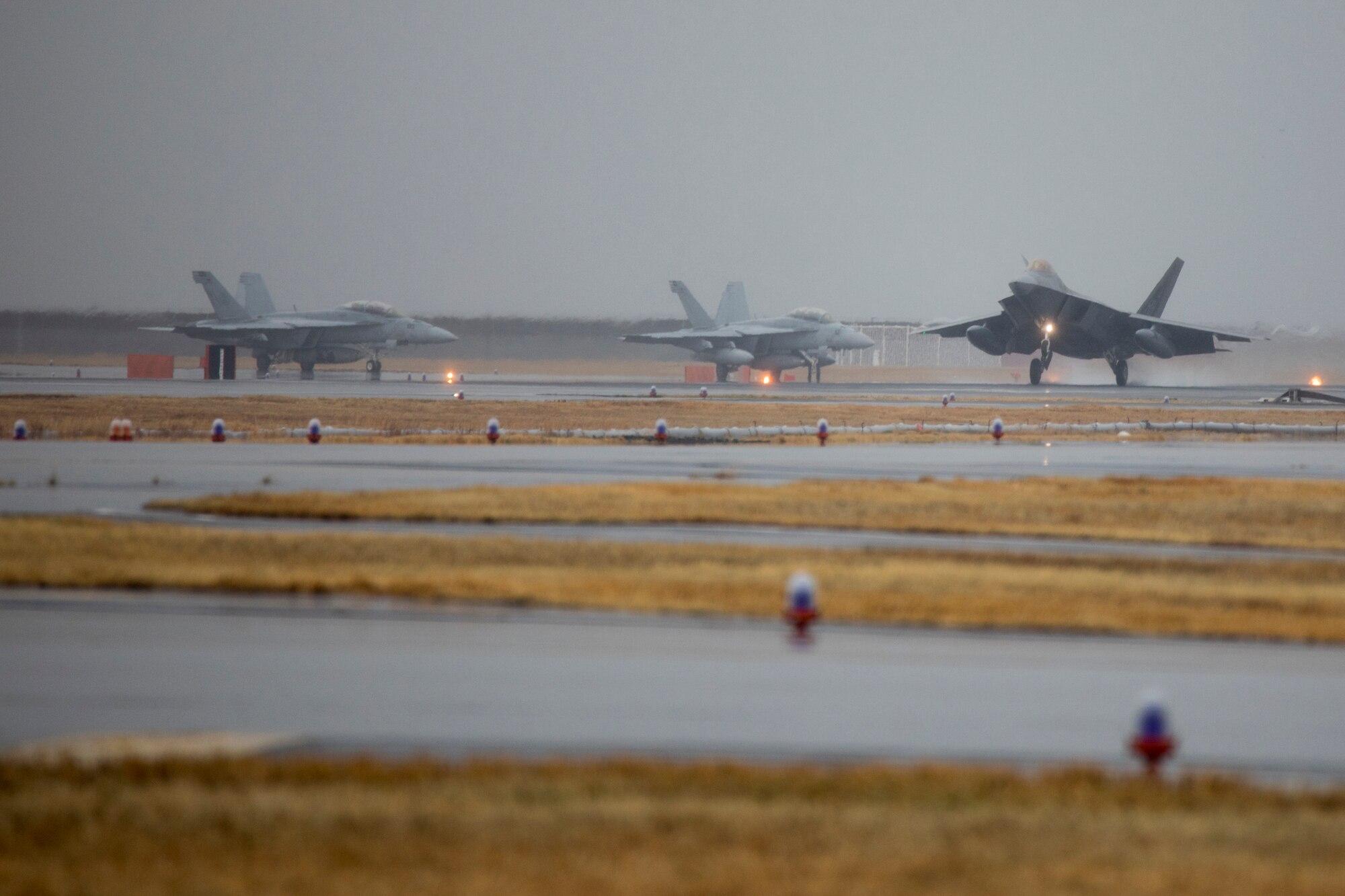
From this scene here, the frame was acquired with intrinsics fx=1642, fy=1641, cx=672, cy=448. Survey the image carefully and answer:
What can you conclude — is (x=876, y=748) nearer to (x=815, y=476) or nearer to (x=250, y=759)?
(x=250, y=759)

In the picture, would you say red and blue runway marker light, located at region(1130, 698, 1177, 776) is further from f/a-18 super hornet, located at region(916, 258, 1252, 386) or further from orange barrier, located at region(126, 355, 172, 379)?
orange barrier, located at region(126, 355, 172, 379)

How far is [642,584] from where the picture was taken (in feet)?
44.4

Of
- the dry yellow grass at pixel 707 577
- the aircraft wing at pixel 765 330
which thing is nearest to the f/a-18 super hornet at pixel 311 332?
the aircraft wing at pixel 765 330

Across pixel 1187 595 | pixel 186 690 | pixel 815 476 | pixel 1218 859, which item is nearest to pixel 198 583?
pixel 186 690

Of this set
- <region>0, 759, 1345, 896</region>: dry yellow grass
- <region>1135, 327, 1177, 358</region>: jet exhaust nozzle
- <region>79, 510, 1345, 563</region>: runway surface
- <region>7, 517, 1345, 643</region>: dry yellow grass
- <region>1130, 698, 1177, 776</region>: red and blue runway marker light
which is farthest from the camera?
<region>1135, 327, 1177, 358</region>: jet exhaust nozzle

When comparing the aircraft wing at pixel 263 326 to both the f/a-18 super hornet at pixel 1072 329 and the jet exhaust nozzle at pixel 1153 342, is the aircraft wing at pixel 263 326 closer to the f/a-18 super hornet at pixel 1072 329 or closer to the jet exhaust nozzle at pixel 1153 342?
the f/a-18 super hornet at pixel 1072 329

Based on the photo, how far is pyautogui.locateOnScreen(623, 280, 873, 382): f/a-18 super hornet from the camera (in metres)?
84.6

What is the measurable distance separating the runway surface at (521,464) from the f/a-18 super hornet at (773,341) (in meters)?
48.0

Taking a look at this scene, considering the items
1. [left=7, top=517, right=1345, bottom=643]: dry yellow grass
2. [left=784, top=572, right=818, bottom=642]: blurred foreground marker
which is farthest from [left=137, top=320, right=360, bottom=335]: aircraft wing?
[left=784, top=572, right=818, bottom=642]: blurred foreground marker

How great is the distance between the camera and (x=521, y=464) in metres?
27.5

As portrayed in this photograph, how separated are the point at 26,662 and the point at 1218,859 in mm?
6904

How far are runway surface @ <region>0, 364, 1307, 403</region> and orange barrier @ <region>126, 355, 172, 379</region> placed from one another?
1183mm

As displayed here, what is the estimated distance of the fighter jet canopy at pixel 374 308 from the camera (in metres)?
79.5

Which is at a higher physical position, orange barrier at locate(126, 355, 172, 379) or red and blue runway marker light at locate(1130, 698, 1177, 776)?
orange barrier at locate(126, 355, 172, 379)
